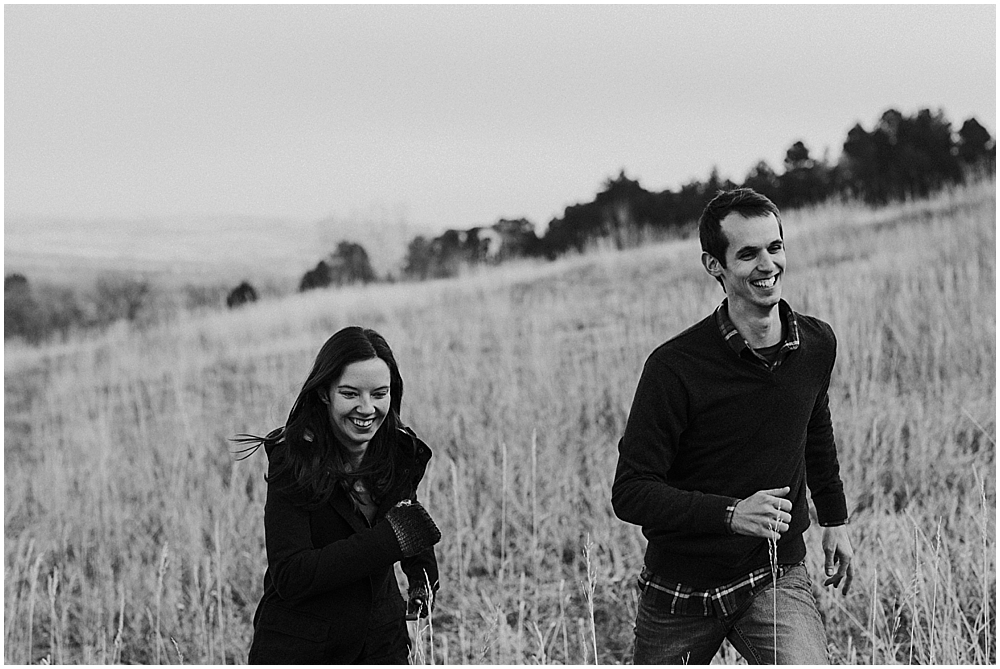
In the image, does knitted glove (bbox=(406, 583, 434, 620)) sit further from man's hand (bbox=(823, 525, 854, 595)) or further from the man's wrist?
man's hand (bbox=(823, 525, 854, 595))

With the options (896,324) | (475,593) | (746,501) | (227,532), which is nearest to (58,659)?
(227,532)

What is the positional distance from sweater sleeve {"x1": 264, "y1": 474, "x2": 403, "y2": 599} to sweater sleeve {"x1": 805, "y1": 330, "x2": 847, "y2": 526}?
1240 millimetres

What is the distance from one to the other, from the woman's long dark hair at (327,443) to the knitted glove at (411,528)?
0.16m

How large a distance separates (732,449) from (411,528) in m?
0.85

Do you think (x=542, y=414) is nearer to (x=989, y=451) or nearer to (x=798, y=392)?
(x=989, y=451)

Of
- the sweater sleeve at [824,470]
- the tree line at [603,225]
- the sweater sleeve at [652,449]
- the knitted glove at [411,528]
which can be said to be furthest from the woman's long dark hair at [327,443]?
the tree line at [603,225]

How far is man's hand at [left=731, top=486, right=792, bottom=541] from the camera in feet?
7.14

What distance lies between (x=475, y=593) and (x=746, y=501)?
122 inches

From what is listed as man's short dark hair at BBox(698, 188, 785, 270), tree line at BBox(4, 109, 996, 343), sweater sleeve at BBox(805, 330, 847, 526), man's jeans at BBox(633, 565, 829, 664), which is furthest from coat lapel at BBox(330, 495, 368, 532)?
tree line at BBox(4, 109, 996, 343)

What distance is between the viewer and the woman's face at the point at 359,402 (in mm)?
Result: 2439

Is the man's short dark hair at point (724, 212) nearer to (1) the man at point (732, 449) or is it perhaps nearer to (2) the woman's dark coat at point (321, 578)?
(1) the man at point (732, 449)

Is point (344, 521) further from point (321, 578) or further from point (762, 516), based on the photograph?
point (762, 516)

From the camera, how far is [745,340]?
2.50 metres

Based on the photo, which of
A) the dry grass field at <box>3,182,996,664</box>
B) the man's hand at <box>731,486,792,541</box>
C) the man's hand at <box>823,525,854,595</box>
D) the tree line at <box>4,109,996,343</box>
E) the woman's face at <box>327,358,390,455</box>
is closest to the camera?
the man's hand at <box>731,486,792,541</box>
